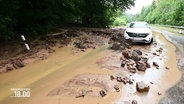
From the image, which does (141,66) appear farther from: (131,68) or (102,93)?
(102,93)

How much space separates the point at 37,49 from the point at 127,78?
4968 millimetres

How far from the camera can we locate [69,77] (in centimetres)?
841

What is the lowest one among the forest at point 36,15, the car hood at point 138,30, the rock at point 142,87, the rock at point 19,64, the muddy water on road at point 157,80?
the muddy water on road at point 157,80

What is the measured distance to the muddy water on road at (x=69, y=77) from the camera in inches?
267

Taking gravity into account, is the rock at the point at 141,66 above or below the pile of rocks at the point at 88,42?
below

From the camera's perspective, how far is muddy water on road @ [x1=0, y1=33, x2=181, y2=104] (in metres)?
6.78

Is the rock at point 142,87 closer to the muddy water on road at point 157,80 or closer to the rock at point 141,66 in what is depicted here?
the muddy water on road at point 157,80

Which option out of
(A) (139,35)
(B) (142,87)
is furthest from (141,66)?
(A) (139,35)

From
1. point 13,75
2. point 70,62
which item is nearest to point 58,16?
point 70,62

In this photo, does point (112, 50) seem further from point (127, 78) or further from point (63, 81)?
point (63, 81)

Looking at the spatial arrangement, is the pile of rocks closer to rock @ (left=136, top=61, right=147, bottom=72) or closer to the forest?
the forest

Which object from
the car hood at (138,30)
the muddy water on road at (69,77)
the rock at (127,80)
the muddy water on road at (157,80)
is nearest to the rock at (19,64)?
the muddy water on road at (69,77)

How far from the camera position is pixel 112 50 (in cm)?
1269

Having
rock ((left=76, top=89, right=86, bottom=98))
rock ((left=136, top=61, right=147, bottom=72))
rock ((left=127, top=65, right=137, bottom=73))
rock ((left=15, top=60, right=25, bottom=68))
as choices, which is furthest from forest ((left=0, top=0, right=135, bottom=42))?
rock ((left=136, top=61, right=147, bottom=72))
